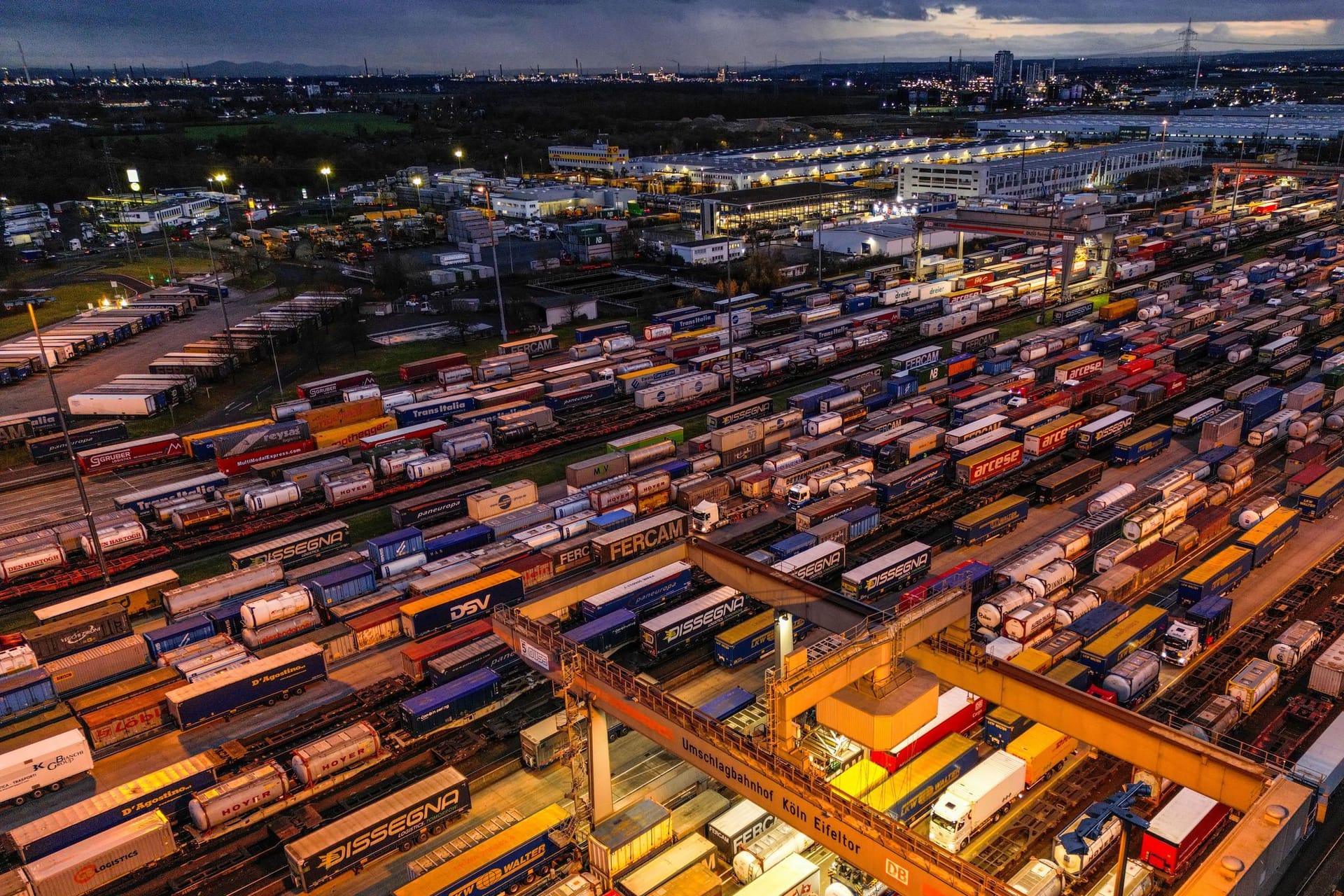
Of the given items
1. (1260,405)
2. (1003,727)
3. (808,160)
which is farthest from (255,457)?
(808,160)

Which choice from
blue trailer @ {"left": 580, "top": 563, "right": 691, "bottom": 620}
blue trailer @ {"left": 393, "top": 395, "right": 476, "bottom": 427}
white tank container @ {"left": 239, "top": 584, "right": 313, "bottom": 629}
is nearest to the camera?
blue trailer @ {"left": 580, "top": 563, "right": 691, "bottom": 620}

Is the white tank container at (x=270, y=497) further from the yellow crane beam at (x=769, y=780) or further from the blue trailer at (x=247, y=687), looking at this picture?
the yellow crane beam at (x=769, y=780)

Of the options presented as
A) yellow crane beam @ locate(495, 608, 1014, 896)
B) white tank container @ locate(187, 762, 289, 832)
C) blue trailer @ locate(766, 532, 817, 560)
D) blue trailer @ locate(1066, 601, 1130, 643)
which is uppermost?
yellow crane beam @ locate(495, 608, 1014, 896)

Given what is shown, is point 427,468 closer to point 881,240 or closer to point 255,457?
point 255,457

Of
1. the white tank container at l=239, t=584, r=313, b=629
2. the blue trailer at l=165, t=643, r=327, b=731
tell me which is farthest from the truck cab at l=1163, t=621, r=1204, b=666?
the white tank container at l=239, t=584, r=313, b=629

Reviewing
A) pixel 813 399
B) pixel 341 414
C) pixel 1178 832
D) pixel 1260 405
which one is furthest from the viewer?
pixel 341 414

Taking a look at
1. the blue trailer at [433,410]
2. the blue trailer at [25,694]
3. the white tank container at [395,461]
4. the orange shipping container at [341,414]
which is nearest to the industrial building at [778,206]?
the blue trailer at [433,410]

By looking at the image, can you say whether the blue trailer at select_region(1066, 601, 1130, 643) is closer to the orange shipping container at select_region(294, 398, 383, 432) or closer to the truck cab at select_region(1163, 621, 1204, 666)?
the truck cab at select_region(1163, 621, 1204, 666)
